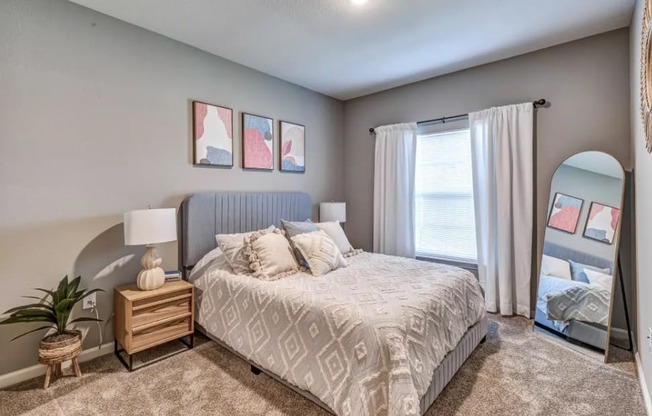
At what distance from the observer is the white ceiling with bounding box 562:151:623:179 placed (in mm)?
2580

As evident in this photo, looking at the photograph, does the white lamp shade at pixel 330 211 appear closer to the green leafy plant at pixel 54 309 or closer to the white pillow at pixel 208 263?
the white pillow at pixel 208 263

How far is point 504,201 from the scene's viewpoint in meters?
3.19

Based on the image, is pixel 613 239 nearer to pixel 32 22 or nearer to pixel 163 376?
pixel 163 376

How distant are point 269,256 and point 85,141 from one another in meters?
1.62

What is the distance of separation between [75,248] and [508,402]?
3102 mm

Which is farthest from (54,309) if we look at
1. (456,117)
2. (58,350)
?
(456,117)

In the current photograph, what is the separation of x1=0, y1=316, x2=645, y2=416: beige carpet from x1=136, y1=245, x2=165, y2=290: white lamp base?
1.93ft

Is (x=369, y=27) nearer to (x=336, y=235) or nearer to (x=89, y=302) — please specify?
(x=336, y=235)

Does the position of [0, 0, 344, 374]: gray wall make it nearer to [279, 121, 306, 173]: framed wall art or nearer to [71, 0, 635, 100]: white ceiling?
[71, 0, 635, 100]: white ceiling

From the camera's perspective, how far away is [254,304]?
7.14ft

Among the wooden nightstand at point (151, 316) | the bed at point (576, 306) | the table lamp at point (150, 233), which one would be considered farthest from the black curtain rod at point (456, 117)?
the wooden nightstand at point (151, 316)

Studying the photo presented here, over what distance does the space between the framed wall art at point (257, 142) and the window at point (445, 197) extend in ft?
6.05

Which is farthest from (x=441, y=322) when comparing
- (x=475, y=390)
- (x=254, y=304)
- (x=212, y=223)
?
(x=212, y=223)

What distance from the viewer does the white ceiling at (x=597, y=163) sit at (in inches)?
102
